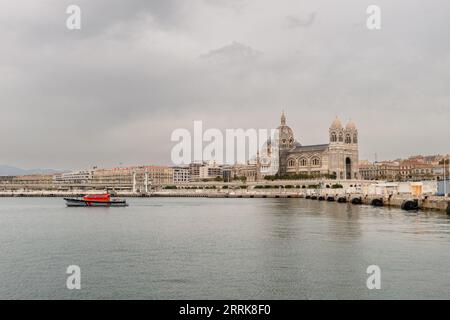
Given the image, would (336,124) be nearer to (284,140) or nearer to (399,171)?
(284,140)

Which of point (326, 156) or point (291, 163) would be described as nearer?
point (326, 156)

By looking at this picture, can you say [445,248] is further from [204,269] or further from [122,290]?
[122,290]

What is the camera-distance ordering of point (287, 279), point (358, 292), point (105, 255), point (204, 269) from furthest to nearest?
point (105, 255)
point (204, 269)
point (287, 279)
point (358, 292)

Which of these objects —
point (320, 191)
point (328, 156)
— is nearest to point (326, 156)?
point (328, 156)

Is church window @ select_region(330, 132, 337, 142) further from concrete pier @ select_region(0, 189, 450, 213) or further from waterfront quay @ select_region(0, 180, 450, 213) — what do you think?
concrete pier @ select_region(0, 189, 450, 213)

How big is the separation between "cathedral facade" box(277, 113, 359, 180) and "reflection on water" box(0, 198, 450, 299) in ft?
341

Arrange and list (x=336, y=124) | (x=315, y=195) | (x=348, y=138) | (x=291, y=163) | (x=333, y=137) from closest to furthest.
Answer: (x=315, y=195) < (x=333, y=137) < (x=336, y=124) < (x=348, y=138) < (x=291, y=163)

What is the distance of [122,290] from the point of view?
18281 mm

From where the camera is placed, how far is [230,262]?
2327 centimetres

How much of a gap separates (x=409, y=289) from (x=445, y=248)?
29.8 feet

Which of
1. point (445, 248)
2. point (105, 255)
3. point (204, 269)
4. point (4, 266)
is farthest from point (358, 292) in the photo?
point (4, 266)

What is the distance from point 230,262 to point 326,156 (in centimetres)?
12015

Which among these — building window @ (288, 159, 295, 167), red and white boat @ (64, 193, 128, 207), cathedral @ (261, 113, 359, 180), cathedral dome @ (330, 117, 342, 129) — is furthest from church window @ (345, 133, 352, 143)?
red and white boat @ (64, 193, 128, 207)
